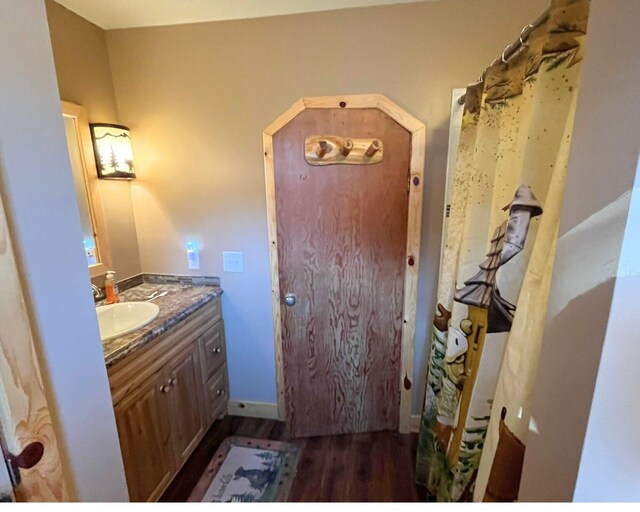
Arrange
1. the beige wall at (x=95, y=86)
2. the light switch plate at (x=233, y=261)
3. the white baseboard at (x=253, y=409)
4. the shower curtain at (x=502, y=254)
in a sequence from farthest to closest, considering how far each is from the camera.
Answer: the white baseboard at (x=253, y=409) < the light switch plate at (x=233, y=261) < the beige wall at (x=95, y=86) < the shower curtain at (x=502, y=254)

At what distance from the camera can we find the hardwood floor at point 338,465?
159cm

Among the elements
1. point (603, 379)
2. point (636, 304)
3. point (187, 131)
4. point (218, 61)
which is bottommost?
point (603, 379)

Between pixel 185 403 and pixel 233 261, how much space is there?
841 millimetres

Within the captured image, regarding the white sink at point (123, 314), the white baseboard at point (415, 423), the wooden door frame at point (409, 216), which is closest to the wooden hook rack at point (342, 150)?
the wooden door frame at point (409, 216)

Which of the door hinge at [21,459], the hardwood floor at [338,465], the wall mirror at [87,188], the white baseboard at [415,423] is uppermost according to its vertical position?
the wall mirror at [87,188]

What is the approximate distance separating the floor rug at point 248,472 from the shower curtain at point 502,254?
0.82m

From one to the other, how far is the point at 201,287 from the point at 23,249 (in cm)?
141

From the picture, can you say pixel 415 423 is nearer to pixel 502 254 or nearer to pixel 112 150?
pixel 502 254

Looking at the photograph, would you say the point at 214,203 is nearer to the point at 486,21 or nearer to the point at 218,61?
the point at 218,61

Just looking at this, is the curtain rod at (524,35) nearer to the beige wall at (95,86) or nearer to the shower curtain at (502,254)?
the shower curtain at (502,254)

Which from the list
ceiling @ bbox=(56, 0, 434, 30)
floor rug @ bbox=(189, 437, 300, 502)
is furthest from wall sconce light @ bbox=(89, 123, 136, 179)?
floor rug @ bbox=(189, 437, 300, 502)

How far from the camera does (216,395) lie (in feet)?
6.54

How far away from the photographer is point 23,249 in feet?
1.97

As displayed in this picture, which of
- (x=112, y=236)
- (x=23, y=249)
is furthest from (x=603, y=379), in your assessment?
(x=112, y=236)
